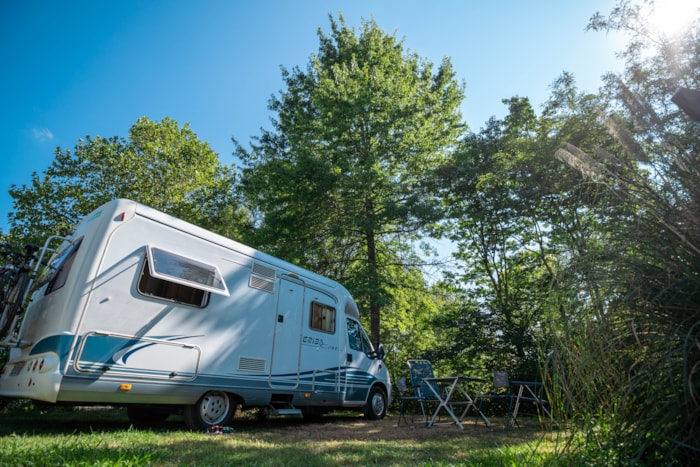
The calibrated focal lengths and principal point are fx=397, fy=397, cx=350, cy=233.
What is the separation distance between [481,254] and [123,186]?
556 inches

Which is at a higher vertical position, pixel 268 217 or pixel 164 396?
pixel 268 217

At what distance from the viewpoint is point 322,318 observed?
24.5 feet

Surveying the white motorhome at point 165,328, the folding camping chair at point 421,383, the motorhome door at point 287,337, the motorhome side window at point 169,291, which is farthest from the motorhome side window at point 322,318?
the motorhome side window at point 169,291

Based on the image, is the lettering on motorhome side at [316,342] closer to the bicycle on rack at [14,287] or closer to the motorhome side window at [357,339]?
the motorhome side window at [357,339]

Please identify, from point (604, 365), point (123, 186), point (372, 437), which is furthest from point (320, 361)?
point (123, 186)

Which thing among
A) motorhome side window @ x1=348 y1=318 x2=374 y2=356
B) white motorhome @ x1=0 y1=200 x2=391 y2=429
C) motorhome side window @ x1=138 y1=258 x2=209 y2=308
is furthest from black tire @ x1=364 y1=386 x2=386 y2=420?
motorhome side window @ x1=138 y1=258 x2=209 y2=308

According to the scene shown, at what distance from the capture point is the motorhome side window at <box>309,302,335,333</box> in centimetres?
725

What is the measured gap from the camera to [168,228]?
5281 millimetres

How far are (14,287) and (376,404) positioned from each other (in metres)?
6.74

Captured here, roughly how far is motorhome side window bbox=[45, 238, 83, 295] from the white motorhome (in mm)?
28

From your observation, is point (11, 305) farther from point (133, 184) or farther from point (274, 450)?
point (133, 184)

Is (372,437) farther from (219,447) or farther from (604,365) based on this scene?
(604,365)

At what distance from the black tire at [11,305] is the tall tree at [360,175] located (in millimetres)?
6788

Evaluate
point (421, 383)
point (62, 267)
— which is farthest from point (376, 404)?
point (62, 267)
